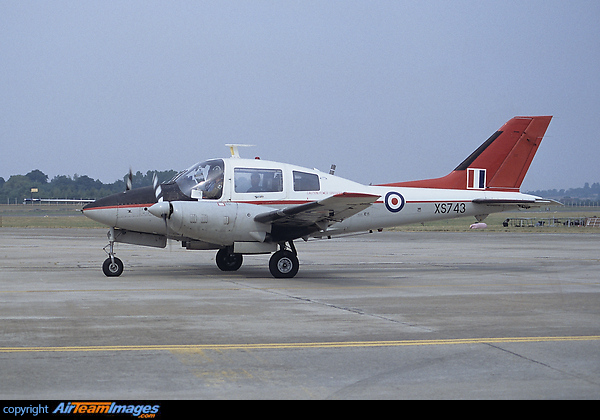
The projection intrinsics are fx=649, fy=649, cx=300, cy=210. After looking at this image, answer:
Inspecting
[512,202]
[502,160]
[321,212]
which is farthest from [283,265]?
[502,160]

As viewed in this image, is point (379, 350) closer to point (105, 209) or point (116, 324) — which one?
point (116, 324)

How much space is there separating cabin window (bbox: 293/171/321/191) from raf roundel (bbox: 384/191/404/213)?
2.10m

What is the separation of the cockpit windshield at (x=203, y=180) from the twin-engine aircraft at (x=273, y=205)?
0.02 m

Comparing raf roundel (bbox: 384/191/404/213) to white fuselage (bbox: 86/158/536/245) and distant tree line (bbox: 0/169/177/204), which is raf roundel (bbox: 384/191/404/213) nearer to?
white fuselage (bbox: 86/158/536/245)

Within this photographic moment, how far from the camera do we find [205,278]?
53.2 feet

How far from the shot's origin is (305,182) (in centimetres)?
1714

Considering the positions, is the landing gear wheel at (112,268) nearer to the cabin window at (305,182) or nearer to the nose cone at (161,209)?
the nose cone at (161,209)

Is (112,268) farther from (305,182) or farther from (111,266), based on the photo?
(305,182)

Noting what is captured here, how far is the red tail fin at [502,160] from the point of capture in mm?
18969

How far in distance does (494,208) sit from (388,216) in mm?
3245

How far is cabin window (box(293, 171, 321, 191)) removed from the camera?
17016mm

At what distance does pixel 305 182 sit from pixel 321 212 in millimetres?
1688

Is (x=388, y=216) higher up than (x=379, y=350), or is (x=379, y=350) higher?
(x=388, y=216)
